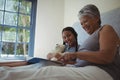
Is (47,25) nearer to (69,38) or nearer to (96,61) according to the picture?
(69,38)

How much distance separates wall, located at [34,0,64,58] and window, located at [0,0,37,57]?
0.36ft

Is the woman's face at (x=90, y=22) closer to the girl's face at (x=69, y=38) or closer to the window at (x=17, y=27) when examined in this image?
the girl's face at (x=69, y=38)

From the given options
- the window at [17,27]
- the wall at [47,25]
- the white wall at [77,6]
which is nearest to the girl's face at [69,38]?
the white wall at [77,6]

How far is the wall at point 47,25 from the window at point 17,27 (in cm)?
11

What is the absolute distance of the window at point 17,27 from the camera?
9.53 ft

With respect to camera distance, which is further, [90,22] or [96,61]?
[90,22]

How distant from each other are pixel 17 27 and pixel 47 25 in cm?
49

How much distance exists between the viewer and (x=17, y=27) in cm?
299

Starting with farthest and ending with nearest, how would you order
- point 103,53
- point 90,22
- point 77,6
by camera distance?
point 77,6 < point 90,22 < point 103,53

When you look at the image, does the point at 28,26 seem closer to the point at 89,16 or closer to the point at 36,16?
the point at 36,16

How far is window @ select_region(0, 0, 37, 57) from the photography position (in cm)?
290

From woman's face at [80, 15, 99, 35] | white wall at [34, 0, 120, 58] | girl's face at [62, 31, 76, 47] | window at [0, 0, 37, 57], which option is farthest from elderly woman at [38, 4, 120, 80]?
window at [0, 0, 37, 57]

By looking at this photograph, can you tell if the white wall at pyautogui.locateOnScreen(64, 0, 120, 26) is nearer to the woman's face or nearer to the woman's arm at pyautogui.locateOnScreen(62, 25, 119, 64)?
the woman's face

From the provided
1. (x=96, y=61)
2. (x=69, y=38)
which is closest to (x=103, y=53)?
(x=96, y=61)
